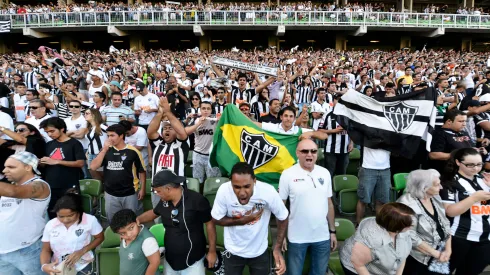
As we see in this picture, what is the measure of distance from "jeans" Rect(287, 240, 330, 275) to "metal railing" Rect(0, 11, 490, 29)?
25.7 metres

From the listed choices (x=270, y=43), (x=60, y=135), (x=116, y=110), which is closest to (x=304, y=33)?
(x=270, y=43)

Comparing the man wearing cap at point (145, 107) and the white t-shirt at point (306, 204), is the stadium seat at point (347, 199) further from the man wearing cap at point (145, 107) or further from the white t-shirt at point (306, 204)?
the man wearing cap at point (145, 107)

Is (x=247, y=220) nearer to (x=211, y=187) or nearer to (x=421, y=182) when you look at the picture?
(x=421, y=182)

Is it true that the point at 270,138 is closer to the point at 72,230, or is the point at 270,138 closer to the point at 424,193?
the point at 424,193

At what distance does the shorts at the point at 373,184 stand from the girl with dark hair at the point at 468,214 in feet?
3.84

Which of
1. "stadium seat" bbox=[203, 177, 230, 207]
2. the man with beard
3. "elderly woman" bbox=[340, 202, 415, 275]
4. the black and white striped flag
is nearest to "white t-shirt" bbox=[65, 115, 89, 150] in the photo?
the man with beard

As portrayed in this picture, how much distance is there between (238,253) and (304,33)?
3161 cm

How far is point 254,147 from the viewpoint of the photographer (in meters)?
4.37

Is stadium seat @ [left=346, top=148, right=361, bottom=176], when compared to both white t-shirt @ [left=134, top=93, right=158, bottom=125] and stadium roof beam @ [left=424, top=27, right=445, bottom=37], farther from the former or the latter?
stadium roof beam @ [left=424, top=27, right=445, bottom=37]

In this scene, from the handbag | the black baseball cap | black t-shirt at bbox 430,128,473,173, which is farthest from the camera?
black t-shirt at bbox 430,128,473,173

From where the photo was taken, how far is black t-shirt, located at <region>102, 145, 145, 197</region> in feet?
13.5

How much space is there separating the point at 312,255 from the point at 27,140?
3.86m

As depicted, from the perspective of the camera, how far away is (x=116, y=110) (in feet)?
20.8

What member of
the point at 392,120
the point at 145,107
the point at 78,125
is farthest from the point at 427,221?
the point at 145,107
